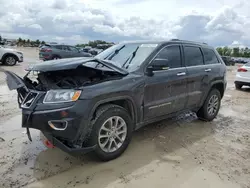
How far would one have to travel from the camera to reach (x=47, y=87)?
133 inches

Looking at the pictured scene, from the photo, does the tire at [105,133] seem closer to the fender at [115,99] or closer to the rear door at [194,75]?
the fender at [115,99]

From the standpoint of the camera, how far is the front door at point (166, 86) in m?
3.96

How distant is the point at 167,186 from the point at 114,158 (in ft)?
3.04

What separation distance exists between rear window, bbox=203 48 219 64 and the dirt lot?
153 cm

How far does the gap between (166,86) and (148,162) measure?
52.8 inches

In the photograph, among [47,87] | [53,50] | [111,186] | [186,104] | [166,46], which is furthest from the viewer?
[53,50]

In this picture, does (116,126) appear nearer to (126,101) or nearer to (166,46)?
(126,101)

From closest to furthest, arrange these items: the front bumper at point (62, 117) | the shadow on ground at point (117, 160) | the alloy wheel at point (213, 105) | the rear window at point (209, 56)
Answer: the front bumper at point (62, 117) < the shadow on ground at point (117, 160) < the rear window at point (209, 56) < the alloy wheel at point (213, 105)

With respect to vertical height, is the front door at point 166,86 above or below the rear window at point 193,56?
below

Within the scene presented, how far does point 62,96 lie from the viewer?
10.2 feet

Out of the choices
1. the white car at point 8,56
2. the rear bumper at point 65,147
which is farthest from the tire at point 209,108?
the white car at point 8,56

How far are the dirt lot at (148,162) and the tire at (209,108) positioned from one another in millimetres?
458

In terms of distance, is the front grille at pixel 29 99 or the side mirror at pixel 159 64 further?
the side mirror at pixel 159 64

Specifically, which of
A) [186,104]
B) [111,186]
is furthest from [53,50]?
[111,186]
